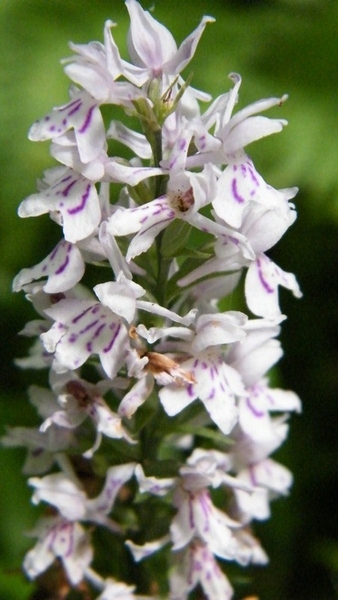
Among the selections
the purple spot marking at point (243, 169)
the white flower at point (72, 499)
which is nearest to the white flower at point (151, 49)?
the purple spot marking at point (243, 169)

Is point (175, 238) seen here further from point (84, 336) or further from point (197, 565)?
point (197, 565)

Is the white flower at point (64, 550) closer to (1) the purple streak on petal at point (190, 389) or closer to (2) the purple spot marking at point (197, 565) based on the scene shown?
(2) the purple spot marking at point (197, 565)

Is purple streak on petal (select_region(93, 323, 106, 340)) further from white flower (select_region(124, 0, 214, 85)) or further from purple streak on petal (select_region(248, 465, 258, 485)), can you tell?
purple streak on petal (select_region(248, 465, 258, 485))

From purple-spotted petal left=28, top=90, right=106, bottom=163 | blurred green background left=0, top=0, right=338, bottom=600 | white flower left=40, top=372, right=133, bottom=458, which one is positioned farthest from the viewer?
blurred green background left=0, top=0, right=338, bottom=600

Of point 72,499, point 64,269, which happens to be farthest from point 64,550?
point 64,269

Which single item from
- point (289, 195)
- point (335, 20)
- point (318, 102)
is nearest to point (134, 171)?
point (289, 195)

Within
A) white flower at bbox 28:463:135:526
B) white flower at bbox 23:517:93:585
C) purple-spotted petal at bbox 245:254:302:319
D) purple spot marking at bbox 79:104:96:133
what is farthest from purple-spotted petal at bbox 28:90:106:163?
white flower at bbox 23:517:93:585
